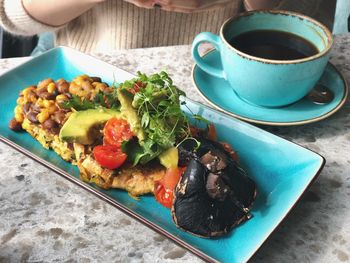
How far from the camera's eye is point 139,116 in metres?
0.75

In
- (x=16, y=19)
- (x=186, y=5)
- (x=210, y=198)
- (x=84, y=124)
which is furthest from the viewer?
(x=16, y=19)

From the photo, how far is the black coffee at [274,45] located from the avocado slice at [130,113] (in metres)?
0.28

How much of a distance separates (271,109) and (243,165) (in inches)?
7.1

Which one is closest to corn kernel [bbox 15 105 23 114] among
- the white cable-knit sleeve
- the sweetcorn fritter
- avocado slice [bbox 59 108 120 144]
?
the sweetcorn fritter

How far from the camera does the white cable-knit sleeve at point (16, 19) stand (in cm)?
121

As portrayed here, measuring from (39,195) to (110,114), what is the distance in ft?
0.58

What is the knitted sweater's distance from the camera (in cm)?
124

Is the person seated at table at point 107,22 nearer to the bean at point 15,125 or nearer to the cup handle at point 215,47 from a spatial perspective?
the cup handle at point 215,47

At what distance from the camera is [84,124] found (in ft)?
2.55

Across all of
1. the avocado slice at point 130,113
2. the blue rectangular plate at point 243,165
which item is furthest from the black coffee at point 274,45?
the avocado slice at point 130,113

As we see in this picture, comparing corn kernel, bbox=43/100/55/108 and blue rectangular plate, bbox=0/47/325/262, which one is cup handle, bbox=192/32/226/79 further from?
corn kernel, bbox=43/100/55/108

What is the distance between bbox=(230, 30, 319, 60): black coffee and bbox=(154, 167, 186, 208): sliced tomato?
0.33m

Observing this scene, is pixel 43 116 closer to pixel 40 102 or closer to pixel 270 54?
pixel 40 102

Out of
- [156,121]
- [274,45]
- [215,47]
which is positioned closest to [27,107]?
[156,121]
